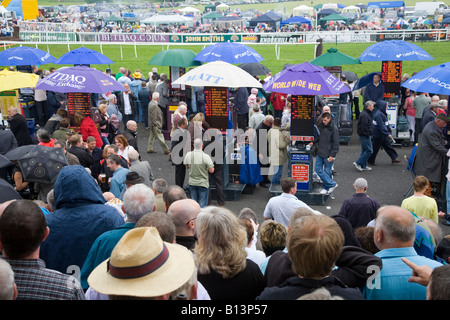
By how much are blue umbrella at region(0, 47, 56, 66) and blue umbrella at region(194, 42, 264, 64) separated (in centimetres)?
590

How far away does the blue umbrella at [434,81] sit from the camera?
1009 cm

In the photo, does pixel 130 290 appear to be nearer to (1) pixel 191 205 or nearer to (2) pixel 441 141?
(1) pixel 191 205

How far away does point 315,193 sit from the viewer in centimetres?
1055

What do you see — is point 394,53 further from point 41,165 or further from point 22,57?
point 22,57

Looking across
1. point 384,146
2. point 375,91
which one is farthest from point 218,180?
point 375,91

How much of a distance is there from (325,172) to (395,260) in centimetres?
730

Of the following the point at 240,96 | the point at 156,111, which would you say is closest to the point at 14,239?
the point at 156,111

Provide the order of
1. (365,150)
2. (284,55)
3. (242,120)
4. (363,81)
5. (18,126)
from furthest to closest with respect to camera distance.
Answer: (284,55) → (363,81) → (242,120) → (365,150) → (18,126)

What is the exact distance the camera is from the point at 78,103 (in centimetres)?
1224

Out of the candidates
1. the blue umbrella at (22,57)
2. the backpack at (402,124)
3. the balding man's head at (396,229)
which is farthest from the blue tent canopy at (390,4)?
the balding man's head at (396,229)

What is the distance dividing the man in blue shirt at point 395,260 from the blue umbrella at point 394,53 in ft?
39.8

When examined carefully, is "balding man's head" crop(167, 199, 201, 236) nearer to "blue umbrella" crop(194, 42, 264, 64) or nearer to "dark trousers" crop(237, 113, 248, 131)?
"blue umbrella" crop(194, 42, 264, 64)
